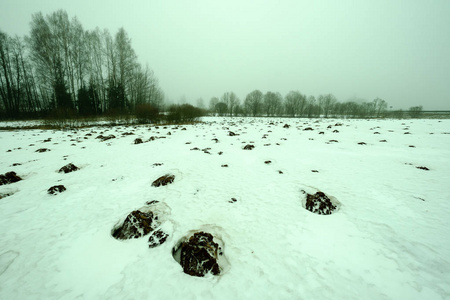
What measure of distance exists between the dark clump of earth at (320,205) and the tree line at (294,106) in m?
52.8

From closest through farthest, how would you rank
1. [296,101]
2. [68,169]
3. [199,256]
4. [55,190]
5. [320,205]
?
[199,256]
[320,205]
[55,190]
[68,169]
[296,101]

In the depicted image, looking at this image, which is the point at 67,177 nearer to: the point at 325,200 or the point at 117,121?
the point at 325,200

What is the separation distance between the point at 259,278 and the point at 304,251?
0.83 meters

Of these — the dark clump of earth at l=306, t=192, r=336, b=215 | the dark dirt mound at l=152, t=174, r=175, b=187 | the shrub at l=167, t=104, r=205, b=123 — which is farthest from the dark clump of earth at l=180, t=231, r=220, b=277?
the shrub at l=167, t=104, r=205, b=123

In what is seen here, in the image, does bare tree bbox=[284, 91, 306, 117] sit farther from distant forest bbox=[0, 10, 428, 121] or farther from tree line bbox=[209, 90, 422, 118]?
distant forest bbox=[0, 10, 428, 121]

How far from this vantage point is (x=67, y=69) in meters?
22.5

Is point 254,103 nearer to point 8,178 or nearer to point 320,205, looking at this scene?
point 320,205

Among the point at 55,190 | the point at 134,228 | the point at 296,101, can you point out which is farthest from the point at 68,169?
the point at 296,101

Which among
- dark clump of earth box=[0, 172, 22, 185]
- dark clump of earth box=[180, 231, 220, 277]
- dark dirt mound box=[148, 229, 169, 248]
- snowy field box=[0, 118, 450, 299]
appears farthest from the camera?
dark clump of earth box=[0, 172, 22, 185]

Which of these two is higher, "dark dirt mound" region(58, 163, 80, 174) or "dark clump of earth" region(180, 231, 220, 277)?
"dark dirt mound" region(58, 163, 80, 174)

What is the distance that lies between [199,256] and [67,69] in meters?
32.2

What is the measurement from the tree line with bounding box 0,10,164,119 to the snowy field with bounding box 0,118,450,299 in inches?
770

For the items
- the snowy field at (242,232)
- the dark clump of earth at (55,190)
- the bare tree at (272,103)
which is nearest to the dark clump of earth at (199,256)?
the snowy field at (242,232)

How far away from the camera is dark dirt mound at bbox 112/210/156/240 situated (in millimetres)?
2645
